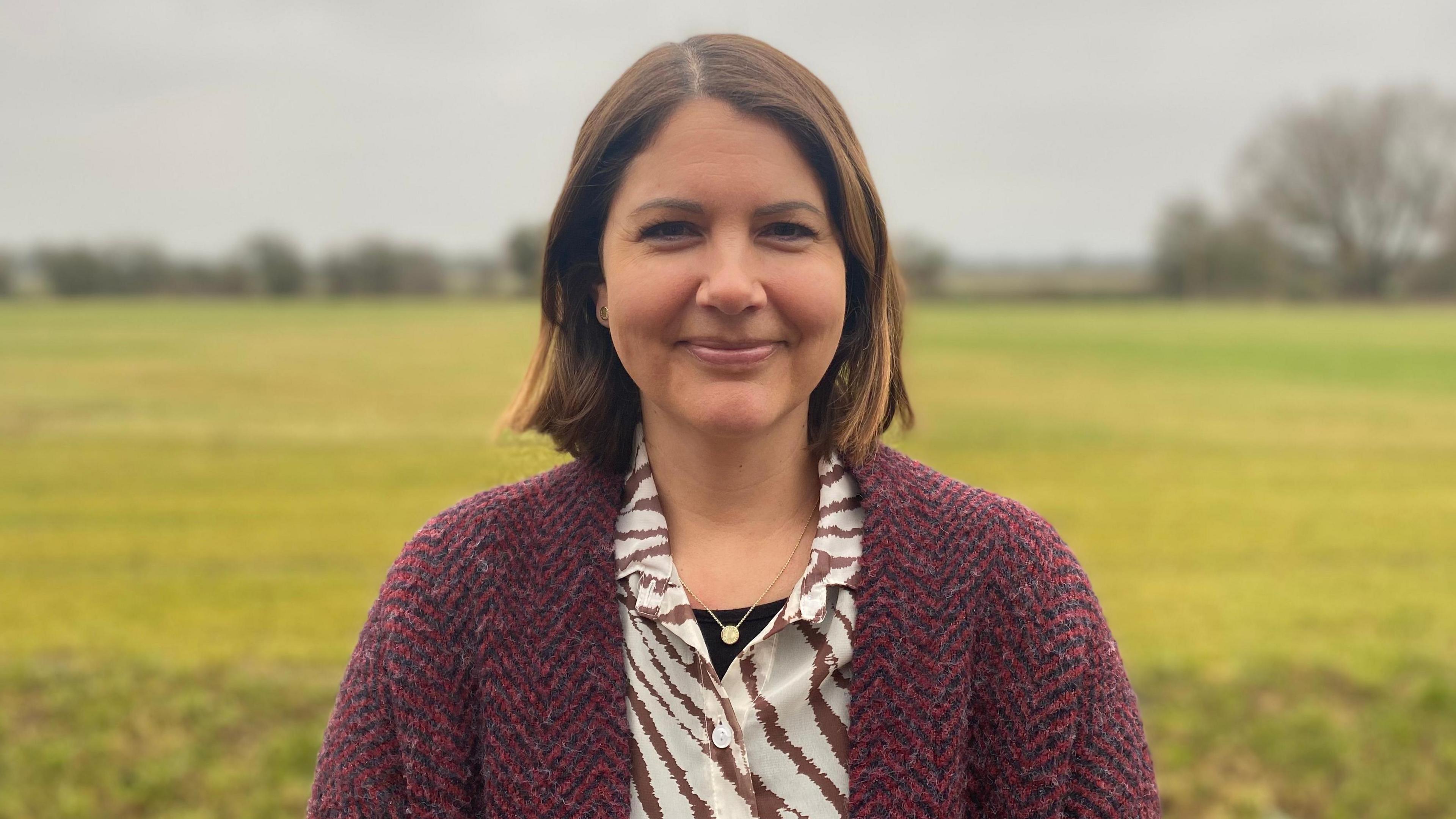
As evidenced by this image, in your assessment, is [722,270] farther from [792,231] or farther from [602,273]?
[602,273]

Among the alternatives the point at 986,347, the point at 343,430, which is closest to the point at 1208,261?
the point at 986,347

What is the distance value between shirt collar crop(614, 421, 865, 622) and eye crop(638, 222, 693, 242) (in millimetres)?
417

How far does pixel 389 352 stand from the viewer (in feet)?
131

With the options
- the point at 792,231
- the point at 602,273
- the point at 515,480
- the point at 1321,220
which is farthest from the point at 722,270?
the point at 1321,220

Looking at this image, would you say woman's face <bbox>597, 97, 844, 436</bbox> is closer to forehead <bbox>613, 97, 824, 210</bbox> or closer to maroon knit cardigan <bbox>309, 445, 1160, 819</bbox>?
forehead <bbox>613, 97, 824, 210</bbox>

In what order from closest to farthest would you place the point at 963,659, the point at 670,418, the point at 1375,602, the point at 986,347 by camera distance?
the point at 963,659
the point at 670,418
the point at 1375,602
the point at 986,347

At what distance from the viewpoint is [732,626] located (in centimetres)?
183

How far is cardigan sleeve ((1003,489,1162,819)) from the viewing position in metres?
1.77

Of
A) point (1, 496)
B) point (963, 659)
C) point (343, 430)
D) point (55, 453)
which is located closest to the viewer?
point (963, 659)

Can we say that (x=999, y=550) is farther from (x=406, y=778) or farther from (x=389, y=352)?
(x=389, y=352)

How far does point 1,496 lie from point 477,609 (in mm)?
14467

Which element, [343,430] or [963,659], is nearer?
[963,659]

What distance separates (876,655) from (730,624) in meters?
0.25

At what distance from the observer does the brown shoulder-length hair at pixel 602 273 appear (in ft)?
5.84
